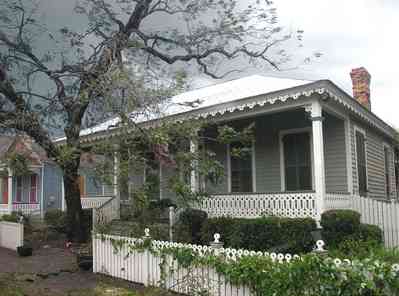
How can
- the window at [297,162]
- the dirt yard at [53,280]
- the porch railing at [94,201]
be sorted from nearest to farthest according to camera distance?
the dirt yard at [53,280] → the window at [297,162] → the porch railing at [94,201]

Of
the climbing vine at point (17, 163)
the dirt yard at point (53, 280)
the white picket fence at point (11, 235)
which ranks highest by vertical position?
the climbing vine at point (17, 163)

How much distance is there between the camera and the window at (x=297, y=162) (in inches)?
496

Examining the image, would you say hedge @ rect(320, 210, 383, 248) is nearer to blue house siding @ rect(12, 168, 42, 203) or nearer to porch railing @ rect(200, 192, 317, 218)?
porch railing @ rect(200, 192, 317, 218)

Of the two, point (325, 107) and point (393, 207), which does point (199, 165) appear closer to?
point (325, 107)

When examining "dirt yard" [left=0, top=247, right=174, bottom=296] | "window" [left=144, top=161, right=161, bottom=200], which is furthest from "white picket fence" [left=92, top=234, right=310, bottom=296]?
"window" [left=144, top=161, right=161, bottom=200]

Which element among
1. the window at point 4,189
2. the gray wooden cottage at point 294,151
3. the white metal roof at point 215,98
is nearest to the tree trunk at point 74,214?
the gray wooden cottage at point 294,151

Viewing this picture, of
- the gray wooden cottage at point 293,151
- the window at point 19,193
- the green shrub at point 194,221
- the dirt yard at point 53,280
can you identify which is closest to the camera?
the dirt yard at point 53,280

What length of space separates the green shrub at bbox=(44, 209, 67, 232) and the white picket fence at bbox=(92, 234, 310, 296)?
308 inches

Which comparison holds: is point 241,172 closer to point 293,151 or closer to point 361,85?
point 293,151

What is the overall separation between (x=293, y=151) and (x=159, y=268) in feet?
21.1

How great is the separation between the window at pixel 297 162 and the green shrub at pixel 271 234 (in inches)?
101

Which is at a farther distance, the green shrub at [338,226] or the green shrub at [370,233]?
the green shrub at [370,233]

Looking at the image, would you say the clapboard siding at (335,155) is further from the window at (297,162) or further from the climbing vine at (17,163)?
the climbing vine at (17,163)

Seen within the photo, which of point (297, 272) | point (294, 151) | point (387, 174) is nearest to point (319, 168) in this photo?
point (294, 151)
